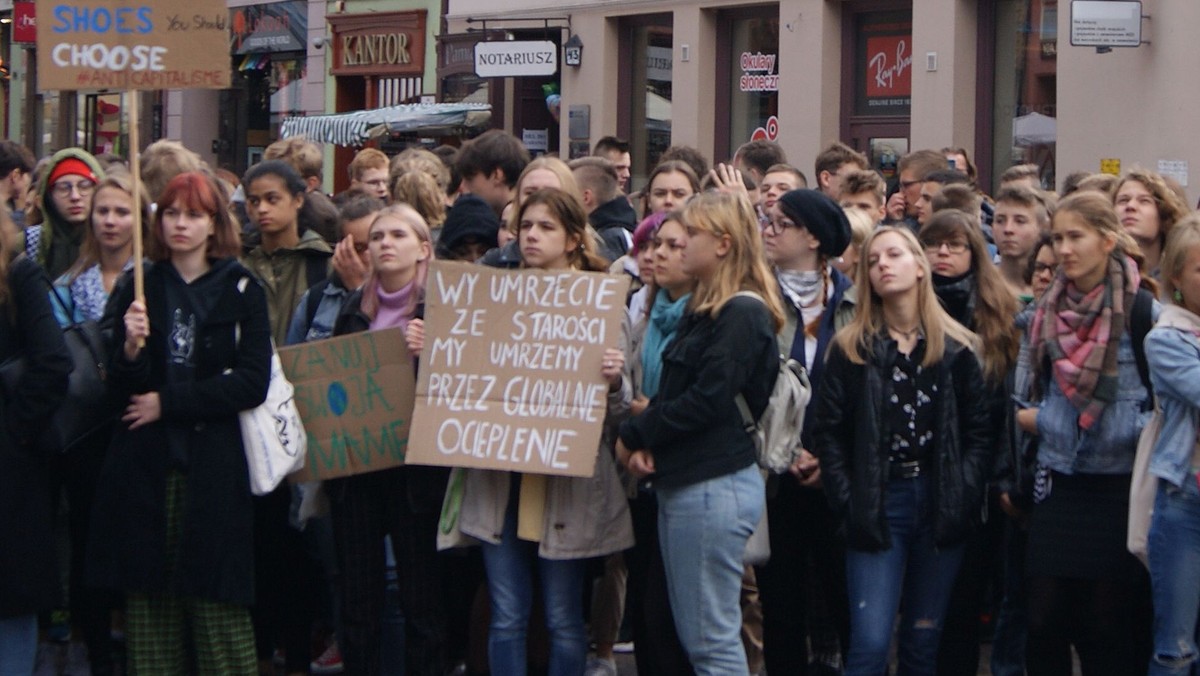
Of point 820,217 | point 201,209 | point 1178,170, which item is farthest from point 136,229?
point 1178,170

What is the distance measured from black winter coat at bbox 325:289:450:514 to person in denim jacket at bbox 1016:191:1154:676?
214 centimetres

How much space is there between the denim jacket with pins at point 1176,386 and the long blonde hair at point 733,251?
123cm

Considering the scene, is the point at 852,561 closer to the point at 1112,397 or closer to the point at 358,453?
the point at 1112,397

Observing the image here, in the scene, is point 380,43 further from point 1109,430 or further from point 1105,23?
point 1109,430

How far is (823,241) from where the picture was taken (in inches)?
247

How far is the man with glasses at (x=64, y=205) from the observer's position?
23.7 feet

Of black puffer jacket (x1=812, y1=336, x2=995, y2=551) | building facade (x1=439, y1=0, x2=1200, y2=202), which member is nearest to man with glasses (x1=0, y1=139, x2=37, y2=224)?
black puffer jacket (x1=812, y1=336, x2=995, y2=551)

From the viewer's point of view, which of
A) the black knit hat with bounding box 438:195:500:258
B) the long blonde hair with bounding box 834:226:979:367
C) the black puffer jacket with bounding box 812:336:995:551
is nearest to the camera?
the black puffer jacket with bounding box 812:336:995:551

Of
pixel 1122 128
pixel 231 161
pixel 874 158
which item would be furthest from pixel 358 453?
pixel 231 161

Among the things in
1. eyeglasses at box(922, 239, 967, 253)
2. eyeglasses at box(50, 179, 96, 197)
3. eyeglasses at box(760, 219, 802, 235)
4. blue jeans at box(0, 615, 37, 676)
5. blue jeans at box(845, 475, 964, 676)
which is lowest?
blue jeans at box(0, 615, 37, 676)

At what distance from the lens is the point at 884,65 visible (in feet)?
58.2

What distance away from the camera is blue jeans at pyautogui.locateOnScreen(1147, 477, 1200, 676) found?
5.38m

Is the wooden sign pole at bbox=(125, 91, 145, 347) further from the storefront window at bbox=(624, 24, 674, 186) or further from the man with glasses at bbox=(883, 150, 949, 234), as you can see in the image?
the storefront window at bbox=(624, 24, 674, 186)

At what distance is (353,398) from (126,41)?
1.59 metres
